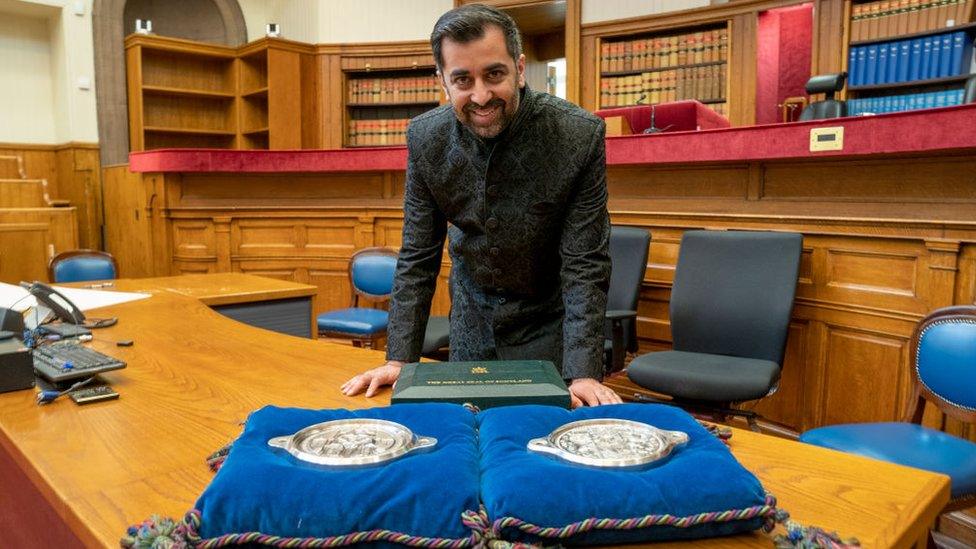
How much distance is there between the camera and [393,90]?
7.62 meters

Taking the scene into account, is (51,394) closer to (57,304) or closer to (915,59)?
(57,304)

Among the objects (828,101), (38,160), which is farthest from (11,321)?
(38,160)

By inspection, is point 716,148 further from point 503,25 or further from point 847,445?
point 503,25

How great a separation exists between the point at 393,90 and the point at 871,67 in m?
4.59

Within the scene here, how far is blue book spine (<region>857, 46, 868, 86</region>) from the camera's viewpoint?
5.23 meters

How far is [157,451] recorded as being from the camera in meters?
0.98

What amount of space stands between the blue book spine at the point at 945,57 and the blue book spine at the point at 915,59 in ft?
0.42

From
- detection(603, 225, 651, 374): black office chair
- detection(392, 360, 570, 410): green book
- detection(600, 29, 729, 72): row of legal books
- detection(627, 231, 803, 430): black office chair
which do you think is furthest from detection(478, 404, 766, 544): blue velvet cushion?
detection(600, 29, 729, 72): row of legal books

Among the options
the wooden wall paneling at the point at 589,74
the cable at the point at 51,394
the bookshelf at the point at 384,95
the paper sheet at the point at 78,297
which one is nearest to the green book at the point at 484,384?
the cable at the point at 51,394

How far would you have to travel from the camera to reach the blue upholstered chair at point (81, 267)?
357 cm

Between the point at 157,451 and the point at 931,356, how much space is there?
1.92m

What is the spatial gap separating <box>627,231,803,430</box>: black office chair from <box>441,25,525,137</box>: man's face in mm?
1302

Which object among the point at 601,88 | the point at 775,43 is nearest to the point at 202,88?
the point at 601,88

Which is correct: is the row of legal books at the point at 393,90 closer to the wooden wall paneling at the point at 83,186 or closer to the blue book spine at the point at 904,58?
the wooden wall paneling at the point at 83,186
